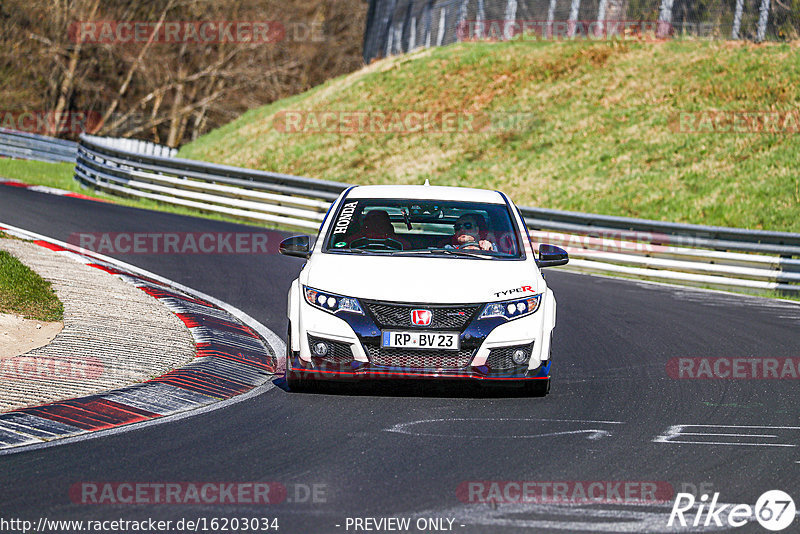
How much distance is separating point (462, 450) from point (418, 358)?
1.27 m

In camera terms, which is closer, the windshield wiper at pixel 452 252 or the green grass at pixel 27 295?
the windshield wiper at pixel 452 252

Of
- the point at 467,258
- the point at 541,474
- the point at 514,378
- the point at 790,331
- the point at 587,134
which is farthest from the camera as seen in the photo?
the point at 587,134

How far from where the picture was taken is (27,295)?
1094 cm

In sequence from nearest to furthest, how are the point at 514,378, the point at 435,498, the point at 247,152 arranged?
the point at 435,498
the point at 514,378
the point at 247,152

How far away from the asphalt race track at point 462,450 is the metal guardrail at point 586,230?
6670 mm

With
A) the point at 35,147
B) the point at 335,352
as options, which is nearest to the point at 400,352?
the point at 335,352

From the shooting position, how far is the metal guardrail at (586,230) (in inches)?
694

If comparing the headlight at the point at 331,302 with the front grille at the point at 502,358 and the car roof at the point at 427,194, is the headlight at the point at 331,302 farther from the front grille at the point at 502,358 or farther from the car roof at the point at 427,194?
the car roof at the point at 427,194

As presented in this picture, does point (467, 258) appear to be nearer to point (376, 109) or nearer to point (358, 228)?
point (358, 228)

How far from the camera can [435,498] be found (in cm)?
566

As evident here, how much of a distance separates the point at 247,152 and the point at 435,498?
33897 mm

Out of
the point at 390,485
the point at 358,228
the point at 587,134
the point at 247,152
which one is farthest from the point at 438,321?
the point at 247,152

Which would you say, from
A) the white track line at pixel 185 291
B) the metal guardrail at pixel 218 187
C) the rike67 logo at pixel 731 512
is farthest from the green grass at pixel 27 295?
the metal guardrail at pixel 218 187

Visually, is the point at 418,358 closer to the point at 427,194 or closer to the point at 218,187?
the point at 427,194
